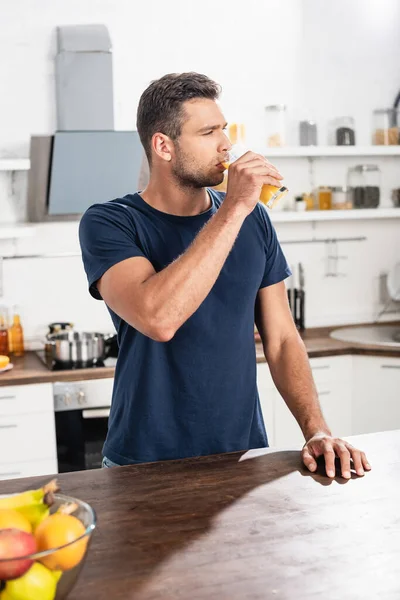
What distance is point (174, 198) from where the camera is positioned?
6.51 feet

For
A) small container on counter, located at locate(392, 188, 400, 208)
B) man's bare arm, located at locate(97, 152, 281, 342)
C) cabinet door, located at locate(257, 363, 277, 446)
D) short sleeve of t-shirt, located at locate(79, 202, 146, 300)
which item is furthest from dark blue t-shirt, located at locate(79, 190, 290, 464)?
small container on counter, located at locate(392, 188, 400, 208)

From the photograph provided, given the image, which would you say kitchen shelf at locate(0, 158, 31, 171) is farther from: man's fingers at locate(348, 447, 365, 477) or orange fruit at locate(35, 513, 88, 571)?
orange fruit at locate(35, 513, 88, 571)

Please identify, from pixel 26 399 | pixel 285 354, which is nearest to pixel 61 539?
pixel 285 354

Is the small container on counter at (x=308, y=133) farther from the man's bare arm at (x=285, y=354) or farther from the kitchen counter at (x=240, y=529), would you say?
the kitchen counter at (x=240, y=529)

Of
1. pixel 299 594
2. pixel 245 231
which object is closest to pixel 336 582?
pixel 299 594

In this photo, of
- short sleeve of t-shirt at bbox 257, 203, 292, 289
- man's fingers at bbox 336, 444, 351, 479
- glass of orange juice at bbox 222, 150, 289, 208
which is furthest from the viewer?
short sleeve of t-shirt at bbox 257, 203, 292, 289

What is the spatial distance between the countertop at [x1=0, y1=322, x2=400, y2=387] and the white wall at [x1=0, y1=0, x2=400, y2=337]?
31 centimetres

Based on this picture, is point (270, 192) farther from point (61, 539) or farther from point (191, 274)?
point (61, 539)

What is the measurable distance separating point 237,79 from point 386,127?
0.87 meters

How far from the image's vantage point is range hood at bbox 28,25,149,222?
3688mm

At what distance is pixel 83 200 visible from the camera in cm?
378

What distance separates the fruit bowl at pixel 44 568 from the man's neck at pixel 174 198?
1107 mm

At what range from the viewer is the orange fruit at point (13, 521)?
0.98 metres

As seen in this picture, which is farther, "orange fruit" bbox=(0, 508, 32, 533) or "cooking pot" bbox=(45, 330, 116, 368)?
"cooking pot" bbox=(45, 330, 116, 368)
